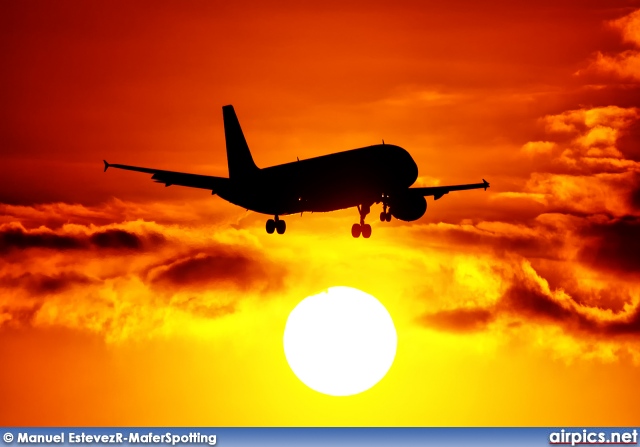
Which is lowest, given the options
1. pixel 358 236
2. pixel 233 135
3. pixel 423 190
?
pixel 358 236

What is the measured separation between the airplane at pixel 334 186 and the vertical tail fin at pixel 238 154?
1369 cm

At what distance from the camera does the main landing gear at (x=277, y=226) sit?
92062mm

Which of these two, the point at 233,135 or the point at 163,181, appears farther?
the point at 233,135

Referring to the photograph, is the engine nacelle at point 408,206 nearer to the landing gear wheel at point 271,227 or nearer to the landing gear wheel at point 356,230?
the landing gear wheel at point 356,230

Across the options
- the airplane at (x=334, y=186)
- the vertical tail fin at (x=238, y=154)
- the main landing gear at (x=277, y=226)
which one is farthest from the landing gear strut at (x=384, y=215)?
the vertical tail fin at (x=238, y=154)

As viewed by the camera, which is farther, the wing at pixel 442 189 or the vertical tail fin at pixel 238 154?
the vertical tail fin at pixel 238 154

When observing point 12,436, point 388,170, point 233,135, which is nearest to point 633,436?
point 388,170

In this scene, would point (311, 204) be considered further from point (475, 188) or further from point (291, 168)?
point (475, 188)

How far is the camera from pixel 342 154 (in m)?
83.3

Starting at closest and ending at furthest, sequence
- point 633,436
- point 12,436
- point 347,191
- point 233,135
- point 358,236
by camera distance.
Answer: point 633,436 < point 12,436 < point 347,191 < point 358,236 < point 233,135

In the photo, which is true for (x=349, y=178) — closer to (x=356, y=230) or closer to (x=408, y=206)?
(x=356, y=230)

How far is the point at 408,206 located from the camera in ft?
283

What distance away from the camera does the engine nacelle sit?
84.1m

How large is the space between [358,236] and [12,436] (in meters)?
37.4
